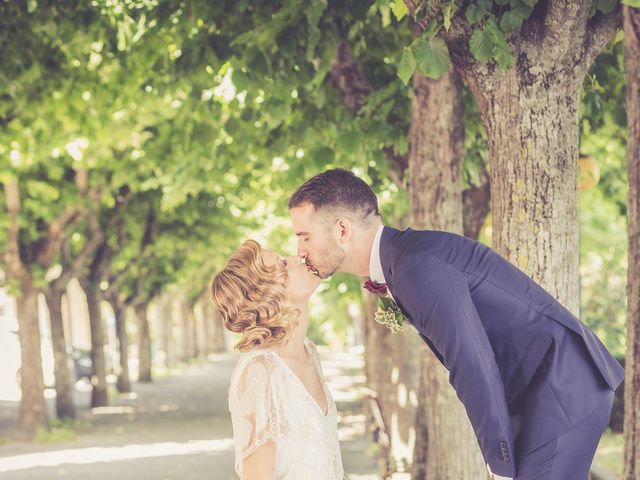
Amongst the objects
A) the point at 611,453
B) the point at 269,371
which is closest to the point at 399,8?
the point at 269,371

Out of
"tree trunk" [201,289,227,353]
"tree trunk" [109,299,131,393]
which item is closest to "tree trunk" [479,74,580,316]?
"tree trunk" [109,299,131,393]

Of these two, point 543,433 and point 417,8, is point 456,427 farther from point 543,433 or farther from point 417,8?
point 543,433

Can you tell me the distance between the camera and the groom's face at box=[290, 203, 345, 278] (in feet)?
13.2

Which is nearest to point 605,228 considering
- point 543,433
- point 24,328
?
point 24,328

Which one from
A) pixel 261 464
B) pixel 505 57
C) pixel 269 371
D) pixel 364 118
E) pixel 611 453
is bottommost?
pixel 611 453

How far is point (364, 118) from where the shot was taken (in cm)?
886

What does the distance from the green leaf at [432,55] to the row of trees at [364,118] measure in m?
0.01

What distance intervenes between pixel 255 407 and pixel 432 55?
214 centimetres

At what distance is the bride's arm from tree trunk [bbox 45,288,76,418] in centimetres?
1762

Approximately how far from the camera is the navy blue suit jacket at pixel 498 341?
356 centimetres

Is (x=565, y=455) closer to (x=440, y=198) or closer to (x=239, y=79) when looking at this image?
(x=440, y=198)

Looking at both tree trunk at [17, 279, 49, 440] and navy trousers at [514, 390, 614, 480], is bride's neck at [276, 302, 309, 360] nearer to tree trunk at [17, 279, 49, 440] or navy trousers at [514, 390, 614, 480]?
navy trousers at [514, 390, 614, 480]

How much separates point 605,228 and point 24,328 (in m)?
14.8

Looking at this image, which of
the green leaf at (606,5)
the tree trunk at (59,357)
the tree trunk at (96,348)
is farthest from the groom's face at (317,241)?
the tree trunk at (96,348)
